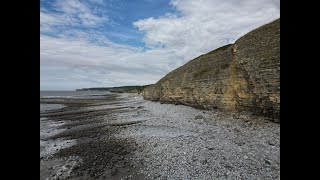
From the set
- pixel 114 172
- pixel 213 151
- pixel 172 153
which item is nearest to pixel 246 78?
pixel 213 151

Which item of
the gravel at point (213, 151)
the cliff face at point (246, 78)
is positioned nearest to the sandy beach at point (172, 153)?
the gravel at point (213, 151)

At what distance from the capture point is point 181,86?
4122 cm

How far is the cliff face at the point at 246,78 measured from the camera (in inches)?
755

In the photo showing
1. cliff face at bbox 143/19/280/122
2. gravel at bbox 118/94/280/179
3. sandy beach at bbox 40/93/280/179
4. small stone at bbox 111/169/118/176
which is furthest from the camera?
cliff face at bbox 143/19/280/122

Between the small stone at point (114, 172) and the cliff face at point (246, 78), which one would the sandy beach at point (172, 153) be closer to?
the small stone at point (114, 172)

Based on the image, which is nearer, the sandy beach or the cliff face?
the sandy beach

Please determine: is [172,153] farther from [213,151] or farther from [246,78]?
[246,78]

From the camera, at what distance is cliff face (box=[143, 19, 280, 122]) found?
63.0 feet

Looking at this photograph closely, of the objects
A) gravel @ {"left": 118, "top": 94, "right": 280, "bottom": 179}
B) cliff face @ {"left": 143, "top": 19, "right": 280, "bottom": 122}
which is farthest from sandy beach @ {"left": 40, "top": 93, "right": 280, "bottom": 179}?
cliff face @ {"left": 143, "top": 19, "right": 280, "bottom": 122}

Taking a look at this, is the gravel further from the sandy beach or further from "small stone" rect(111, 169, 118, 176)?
"small stone" rect(111, 169, 118, 176)
